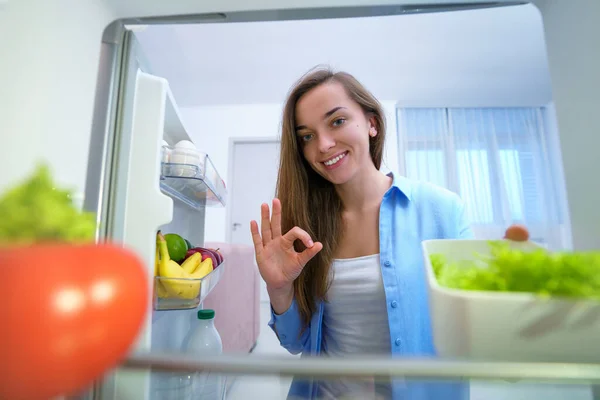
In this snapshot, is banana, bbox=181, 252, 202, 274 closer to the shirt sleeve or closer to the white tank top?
the shirt sleeve

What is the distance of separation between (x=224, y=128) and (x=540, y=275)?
5.80 ft

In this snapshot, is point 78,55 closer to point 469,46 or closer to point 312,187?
point 312,187

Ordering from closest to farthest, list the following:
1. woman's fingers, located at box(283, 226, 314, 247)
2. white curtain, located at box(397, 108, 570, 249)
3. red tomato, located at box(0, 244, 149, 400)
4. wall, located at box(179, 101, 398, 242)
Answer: red tomato, located at box(0, 244, 149, 400) < white curtain, located at box(397, 108, 570, 249) < woman's fingers, located at box(283, 226, 314, 247) < wall, located at box(179, 101, 398, 242)

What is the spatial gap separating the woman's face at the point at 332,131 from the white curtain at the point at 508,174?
27 cm

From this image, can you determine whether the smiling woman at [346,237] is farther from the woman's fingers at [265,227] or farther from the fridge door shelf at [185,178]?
the fridge door shelf at [185,178]

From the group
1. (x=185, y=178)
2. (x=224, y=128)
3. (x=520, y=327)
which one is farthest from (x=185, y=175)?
(x=224, y=128)

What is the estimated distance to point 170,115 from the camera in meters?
0.66

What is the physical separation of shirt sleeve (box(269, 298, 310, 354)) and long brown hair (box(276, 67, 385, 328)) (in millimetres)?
18

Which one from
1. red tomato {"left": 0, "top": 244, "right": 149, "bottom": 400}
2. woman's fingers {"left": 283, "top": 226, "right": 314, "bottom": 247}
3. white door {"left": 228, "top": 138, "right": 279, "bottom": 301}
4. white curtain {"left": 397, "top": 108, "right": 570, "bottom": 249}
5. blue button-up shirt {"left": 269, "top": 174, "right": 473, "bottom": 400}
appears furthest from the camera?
white door {"left": 228, "top": 138, "right": 279, "bottom": 301}

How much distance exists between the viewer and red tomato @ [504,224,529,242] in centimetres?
31

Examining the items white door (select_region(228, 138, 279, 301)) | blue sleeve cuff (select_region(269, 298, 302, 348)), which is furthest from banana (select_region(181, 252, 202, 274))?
white door (select_region(228, 138, 279, 301))

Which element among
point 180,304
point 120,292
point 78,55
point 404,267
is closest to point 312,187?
point 404,267

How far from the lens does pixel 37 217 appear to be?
174 millimetres

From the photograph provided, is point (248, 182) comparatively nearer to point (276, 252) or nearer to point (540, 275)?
point (276, 252)
